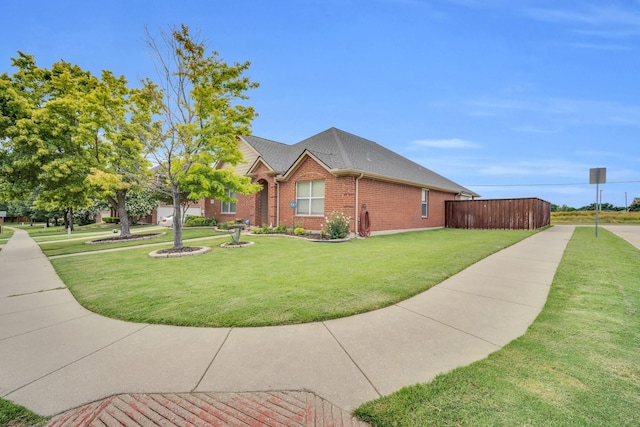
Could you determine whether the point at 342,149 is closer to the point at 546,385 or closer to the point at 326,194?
the point at 326,194

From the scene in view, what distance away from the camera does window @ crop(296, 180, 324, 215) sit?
14.4 meters

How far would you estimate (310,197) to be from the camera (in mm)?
14758

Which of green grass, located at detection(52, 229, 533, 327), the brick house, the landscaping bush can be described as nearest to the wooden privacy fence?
the brick house

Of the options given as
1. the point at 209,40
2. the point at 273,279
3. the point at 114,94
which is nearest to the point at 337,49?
the point at 209,40

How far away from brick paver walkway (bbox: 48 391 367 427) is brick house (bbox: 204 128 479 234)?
11062 millimetres

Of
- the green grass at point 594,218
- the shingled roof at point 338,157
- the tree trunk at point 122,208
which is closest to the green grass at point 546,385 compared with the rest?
the shingled roof at point 338,157

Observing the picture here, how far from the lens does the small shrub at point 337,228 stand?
40.3 ft

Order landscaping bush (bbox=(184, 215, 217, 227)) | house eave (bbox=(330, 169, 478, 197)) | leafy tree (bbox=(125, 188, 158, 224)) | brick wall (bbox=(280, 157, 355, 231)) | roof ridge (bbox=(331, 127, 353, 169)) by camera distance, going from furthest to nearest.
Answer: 1. leafy tree (bbox=(125, 188, 158, 224))
2. landscaping bush (bbox=(184, 215, 217, 227))
3. roof ridge (bbox=(331, 127, 353, 169))
4. brick wall (bbox=(280, 157, 355, 231))
5. house eave (bbox=(330, 169, 478, 197))

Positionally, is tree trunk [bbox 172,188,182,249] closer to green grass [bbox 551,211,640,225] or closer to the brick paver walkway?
the brick paver walkway

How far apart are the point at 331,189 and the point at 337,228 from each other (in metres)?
2.34

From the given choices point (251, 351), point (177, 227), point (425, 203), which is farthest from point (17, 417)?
point (425, 203)

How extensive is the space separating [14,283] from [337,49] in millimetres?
17251

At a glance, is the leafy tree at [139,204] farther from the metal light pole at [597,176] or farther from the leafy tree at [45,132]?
the metal light pole at [597,176]

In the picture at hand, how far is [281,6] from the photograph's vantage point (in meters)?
12.3
